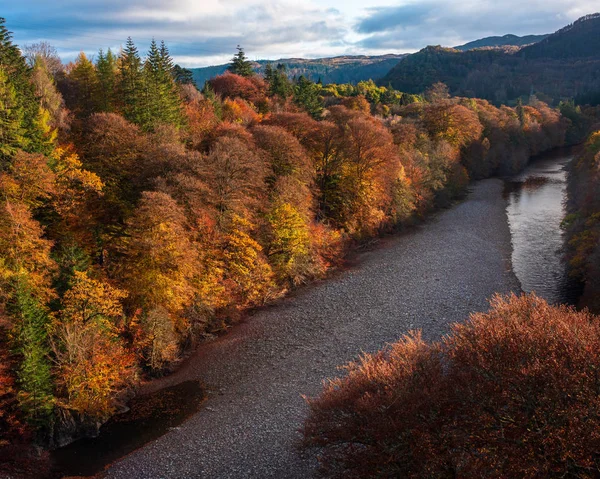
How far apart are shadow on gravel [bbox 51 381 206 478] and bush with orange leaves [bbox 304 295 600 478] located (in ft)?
31.3

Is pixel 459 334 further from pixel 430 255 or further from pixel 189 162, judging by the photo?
pixel 430 255

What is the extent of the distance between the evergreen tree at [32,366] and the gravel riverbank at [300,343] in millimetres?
4295

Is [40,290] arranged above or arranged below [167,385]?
above

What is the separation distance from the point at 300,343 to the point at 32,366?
46.5 ft

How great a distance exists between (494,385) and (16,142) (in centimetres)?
2846

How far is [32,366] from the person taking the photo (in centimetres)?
1884

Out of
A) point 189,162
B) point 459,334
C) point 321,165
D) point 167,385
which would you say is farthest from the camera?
point 321,165

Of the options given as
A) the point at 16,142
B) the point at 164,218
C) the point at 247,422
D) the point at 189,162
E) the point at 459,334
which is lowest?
the point at 247,422

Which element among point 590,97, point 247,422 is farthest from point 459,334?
point 590,97

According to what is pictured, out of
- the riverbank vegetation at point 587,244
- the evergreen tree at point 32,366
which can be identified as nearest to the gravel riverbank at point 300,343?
the evergreen tree at point 32,366

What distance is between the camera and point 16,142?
26.6 metres

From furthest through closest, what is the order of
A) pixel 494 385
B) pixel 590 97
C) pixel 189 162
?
pixel 590 97, pixel 189 162, pixel 494 385

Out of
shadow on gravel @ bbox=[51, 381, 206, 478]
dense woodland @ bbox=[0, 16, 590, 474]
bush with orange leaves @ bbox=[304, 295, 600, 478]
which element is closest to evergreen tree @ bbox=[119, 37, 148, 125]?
dense woodland @ bbox=[0, 16, 590, 474]

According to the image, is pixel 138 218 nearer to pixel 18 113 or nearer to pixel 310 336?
pixel 18 113
